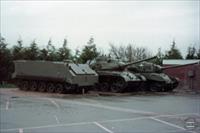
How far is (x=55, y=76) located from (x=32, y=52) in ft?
44.5

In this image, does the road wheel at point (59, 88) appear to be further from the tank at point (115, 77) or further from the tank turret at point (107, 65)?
the tank turret at point (107, 65)

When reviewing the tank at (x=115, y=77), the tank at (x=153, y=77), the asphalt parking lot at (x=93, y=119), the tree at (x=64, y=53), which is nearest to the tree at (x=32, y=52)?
the tree at (x=64, y=53)

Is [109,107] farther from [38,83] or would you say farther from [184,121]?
[38,83]

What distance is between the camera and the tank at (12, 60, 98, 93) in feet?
84.0

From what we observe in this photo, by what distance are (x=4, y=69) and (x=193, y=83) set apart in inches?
588

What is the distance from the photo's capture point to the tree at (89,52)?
4141cm

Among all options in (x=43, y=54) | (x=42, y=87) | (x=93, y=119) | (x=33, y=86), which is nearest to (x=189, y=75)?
(x=43, y=54)

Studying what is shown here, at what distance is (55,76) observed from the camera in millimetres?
25875

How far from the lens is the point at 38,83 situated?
27266 millimetres

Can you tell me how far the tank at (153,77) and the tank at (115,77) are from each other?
1.00 m

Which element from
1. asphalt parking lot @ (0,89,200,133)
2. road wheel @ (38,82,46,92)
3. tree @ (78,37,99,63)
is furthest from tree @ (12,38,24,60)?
asphalt parking lot @ (0,89,200,133)

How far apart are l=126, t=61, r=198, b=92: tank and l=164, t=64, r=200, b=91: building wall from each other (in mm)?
3390

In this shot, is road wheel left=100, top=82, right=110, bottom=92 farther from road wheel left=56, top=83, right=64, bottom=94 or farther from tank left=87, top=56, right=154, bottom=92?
road wheel left=56, top=83, right=64, bottom=94

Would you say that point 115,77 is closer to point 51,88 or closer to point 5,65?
point 51,88
